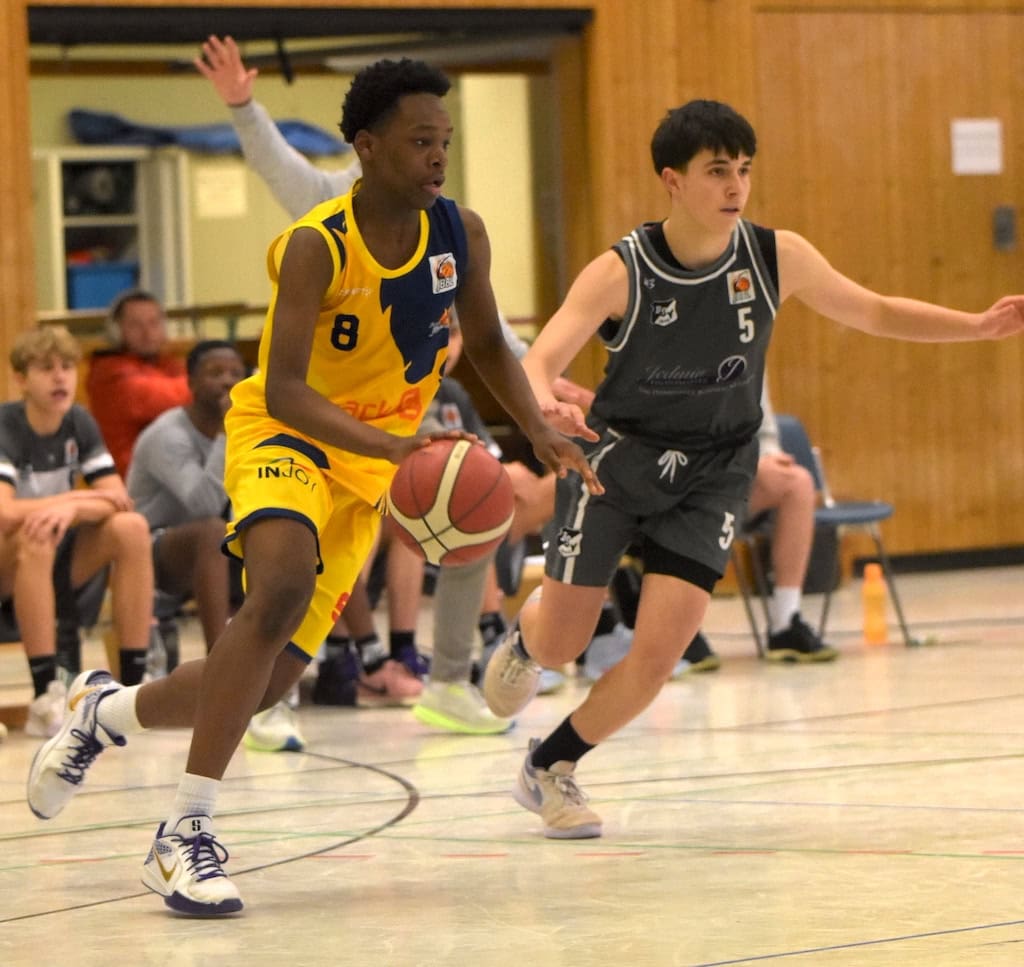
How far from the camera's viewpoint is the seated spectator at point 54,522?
6.00m

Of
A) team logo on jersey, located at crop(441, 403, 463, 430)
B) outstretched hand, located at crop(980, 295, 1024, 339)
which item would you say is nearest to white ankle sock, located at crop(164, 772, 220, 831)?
outstretched hand, located at crop(980, 295, 1024, 339)

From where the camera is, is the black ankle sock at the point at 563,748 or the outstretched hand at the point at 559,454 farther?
the black ankle sock at the point at 563,748

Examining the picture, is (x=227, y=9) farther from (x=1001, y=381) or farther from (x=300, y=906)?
(x=300, y=906)

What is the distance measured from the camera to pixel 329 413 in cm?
346

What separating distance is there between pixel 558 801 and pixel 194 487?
2.63 meters

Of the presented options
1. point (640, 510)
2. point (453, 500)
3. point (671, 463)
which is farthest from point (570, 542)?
point (453, 500)

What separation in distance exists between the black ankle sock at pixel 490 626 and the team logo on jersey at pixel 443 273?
10.0 ft

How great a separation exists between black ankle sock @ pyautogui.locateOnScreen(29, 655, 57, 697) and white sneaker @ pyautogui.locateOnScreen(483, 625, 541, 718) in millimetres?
1948

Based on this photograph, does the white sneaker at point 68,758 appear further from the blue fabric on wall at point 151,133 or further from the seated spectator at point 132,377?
the blue fabric on wall at point 151,133

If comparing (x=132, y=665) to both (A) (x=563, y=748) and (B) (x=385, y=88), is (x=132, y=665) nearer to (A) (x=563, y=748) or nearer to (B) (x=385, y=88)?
(A) (x=563, y=748)

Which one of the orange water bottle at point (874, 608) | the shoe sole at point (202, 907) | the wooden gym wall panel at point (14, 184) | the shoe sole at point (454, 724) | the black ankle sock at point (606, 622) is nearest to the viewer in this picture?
the shoe sole at point (202, 907)

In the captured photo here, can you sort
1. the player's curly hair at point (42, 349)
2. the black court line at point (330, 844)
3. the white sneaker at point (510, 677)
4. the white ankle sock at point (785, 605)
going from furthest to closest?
the white ankle sock at point (785, 605) → the player's curly hair at point (42, 349) → the white sneaker at point (510, 677) → the black court line at point (330, 844)

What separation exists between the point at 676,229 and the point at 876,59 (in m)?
6.33

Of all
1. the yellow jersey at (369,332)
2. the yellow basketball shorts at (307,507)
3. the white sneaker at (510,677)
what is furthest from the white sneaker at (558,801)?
the yellow jersey at (369,332)
